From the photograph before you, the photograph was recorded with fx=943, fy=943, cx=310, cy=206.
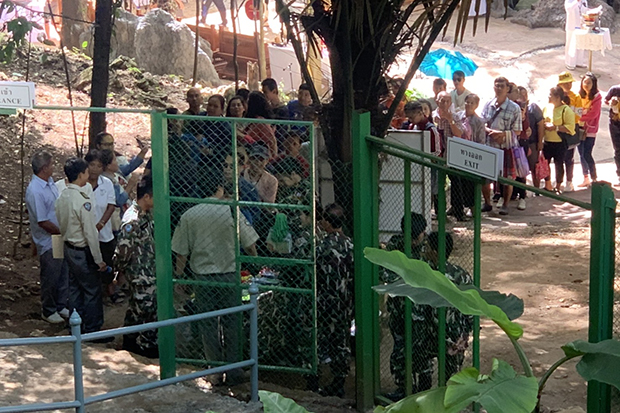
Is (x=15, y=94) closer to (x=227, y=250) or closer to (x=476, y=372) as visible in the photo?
(x=227, y=250)

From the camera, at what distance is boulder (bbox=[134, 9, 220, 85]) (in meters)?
18.9

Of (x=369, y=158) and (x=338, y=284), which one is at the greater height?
(x=369, y=158)

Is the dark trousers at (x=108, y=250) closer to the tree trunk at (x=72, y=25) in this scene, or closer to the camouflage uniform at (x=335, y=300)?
the camouflage uniform at (x=335, y=300)

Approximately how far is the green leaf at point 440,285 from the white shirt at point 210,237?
2323 millimetres

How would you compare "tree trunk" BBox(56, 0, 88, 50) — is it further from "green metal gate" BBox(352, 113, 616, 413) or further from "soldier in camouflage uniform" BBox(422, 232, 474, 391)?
"soldier in camouflage uniform" BBox(422, 232, 474, 391)

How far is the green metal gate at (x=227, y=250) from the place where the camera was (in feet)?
20.7

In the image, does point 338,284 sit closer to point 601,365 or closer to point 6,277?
point 601,365

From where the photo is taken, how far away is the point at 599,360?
431 cm

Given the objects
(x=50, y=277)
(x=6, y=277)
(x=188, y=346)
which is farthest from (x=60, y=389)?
(x=6, y=277)

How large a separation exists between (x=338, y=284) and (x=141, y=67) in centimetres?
1336

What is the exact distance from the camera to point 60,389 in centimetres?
637

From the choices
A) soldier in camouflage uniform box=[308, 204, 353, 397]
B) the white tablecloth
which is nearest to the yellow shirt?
soldier in camouflage uniform box=[308, 204, 353, 397]

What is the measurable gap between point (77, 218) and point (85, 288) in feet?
1.97

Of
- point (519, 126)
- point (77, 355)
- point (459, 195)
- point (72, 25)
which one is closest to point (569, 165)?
point (519, 126)
